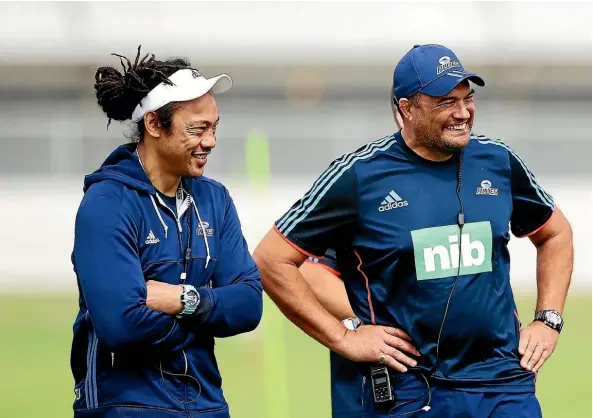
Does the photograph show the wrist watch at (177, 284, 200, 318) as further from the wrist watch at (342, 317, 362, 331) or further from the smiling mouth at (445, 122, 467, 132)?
the smiling mouth at (445, 122, 467, 132)

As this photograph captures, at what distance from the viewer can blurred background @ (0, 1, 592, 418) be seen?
1719cm

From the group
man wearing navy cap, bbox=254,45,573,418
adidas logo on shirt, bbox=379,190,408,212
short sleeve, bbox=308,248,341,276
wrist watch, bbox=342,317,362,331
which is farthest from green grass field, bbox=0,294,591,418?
adidas logo on shirt, bbox=379,190,408,212

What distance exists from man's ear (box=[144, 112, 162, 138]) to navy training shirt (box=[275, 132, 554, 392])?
712mm

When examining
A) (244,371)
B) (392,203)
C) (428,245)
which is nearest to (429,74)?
(392,203)

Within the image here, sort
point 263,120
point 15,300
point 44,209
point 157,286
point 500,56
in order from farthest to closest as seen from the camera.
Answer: point 500,56 → point 263,120 → point 44,209 → point 15,300 → point 157,286

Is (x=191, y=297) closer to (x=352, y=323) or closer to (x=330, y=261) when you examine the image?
(x=352, y=323)

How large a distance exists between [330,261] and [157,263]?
1.09m

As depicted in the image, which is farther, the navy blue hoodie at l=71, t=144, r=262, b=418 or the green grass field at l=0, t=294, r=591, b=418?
the green grass field at l=0, t=294, r=591, b=418

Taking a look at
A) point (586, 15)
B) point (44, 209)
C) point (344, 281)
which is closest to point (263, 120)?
point (44, 209)

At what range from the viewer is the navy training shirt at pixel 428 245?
4363 millimetres

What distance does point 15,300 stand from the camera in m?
13.8

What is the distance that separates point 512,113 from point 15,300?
11.6 metres

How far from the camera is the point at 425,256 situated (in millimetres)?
4371

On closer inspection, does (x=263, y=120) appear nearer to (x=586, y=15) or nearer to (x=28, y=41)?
(x=28, y=41)
